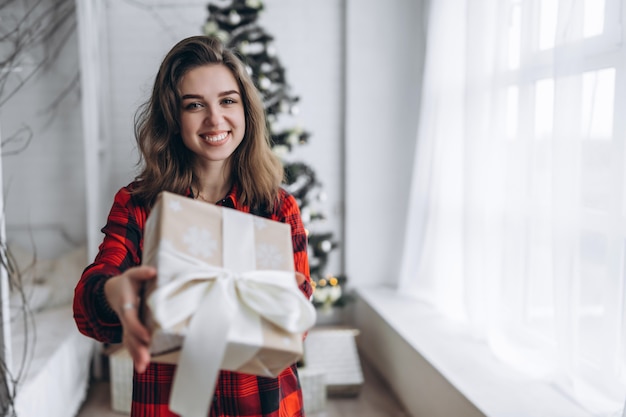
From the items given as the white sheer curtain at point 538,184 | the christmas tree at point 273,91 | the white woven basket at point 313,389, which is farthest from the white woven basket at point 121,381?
the white sheer curtain at point 538,184

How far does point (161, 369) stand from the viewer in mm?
1092

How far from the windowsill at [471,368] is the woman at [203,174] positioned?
948mm

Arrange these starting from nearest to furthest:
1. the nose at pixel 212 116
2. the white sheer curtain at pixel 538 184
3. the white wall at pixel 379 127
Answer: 1. the nose at pixel 212 116
2. the white sheer curtain at pixel 538 184
3. the white wall at pixel 379 127

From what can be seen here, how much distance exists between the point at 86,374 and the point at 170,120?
229cm

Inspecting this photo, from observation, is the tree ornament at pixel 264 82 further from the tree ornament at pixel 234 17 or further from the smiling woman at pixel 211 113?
the smiling woman at pixel 211 113

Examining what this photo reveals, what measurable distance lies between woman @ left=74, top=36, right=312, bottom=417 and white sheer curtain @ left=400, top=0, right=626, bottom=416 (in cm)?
102

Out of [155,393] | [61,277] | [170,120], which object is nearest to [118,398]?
[61,277]

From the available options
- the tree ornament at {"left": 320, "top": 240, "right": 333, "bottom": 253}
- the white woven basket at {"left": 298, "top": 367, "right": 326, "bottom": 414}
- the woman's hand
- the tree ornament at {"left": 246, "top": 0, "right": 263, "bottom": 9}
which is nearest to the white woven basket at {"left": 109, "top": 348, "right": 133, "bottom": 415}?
the white woven basket at {"left": 298, "top": 367, "right": 326, "bottom": 414}

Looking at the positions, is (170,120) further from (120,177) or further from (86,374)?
(120,177)

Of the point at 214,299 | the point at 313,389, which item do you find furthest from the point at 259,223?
the point at 313,389

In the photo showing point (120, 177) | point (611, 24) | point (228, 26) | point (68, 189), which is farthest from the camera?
point (120, 177)

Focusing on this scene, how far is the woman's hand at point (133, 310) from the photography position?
79 cm

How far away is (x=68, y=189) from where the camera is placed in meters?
3.20

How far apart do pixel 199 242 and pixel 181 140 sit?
39 cm
